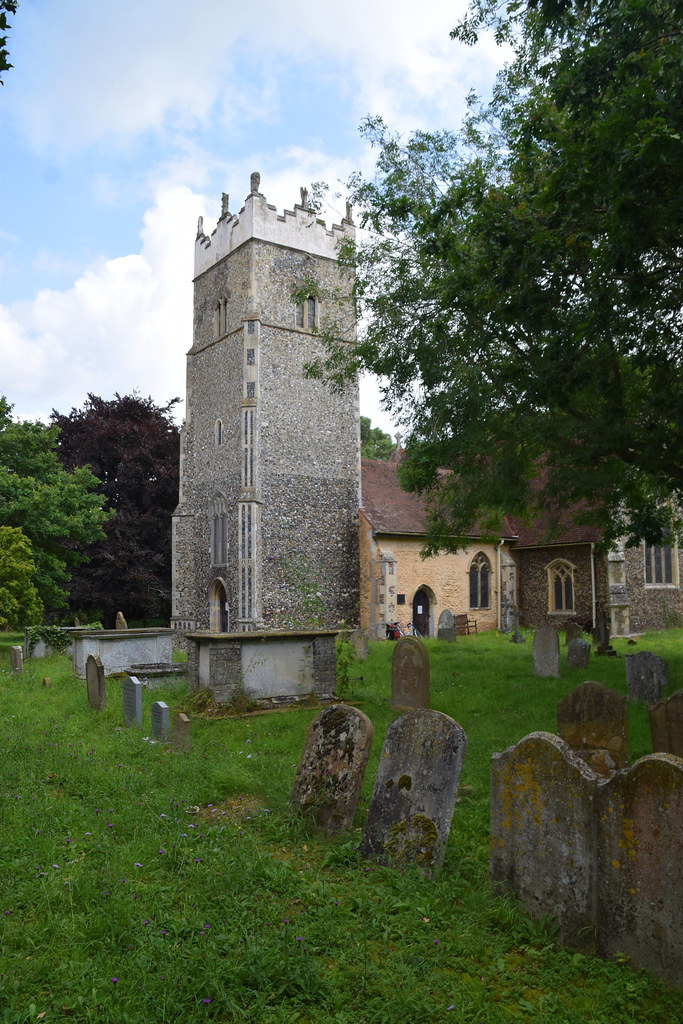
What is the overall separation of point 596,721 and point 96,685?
22.3 feet

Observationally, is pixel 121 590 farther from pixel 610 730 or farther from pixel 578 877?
pixel 578 877

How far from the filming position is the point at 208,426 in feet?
85.2

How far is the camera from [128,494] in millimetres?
29516

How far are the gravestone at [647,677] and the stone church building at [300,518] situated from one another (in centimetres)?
1266

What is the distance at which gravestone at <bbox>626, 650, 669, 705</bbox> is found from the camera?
395 inches

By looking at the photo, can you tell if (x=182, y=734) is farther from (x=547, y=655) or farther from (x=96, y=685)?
(x=547, y=655)

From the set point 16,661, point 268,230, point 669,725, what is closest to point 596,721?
point 669,725

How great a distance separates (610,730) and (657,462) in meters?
3.83

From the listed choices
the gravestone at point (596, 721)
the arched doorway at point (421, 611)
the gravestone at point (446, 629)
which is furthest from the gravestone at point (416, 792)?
the arched doorway at point (421, 611)

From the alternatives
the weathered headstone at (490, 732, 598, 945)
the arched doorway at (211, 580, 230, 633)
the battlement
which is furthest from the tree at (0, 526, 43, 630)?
the weathered headstone at (490, 732, 598, 945)

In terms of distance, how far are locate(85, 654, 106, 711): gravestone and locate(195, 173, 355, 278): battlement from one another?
18.1m

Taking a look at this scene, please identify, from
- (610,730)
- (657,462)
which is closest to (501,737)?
(610,730)

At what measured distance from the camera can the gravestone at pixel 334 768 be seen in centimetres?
531

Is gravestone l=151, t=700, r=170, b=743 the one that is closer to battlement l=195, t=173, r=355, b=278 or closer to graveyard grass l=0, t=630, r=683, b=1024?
graveyard grass l=0, t=630, r=683, b=1024
